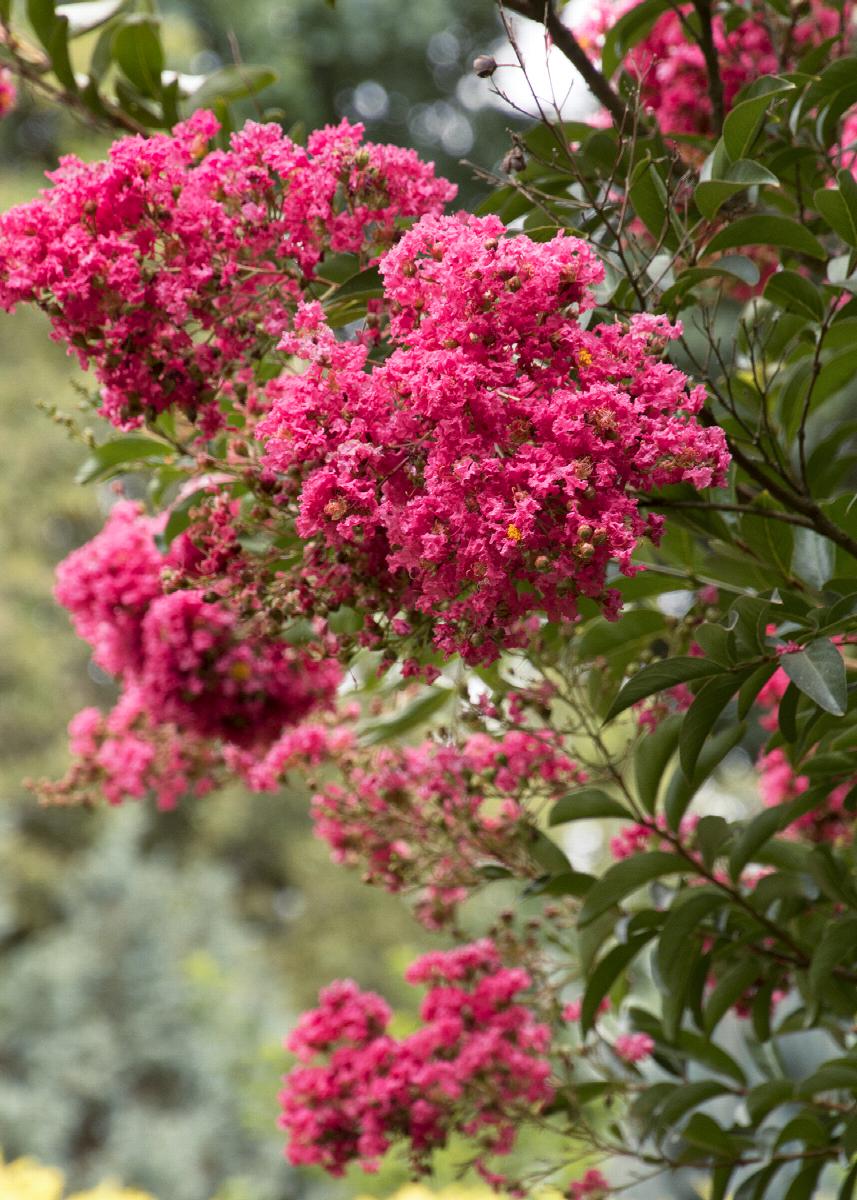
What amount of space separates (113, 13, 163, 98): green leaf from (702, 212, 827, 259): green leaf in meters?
0.81

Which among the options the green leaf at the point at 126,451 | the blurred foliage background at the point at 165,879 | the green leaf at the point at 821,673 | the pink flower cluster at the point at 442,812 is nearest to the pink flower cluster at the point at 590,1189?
the pink flower cluster at the point at 442,812

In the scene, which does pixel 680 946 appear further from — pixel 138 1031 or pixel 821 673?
pixel 138 1031

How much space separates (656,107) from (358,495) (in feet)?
3.57

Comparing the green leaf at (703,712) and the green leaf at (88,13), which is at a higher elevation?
the green leaf at (88,13)

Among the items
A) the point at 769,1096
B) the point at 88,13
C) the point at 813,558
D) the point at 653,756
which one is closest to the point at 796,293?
the point at 813,558

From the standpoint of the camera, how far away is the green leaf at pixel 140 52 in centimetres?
149

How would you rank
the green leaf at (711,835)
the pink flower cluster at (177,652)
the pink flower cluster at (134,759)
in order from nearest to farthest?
the green leaf at (711,835), the pink flower cluster at (177,652), the pink flower cluster at (134,759)

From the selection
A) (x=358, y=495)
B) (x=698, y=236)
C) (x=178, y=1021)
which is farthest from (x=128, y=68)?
(x=178, y=1021)

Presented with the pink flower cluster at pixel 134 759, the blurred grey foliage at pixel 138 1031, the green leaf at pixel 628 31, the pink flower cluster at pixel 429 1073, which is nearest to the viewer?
the green leaf at pixel 628 31

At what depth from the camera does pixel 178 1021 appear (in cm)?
803

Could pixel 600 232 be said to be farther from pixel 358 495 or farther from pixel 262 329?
pixel 358 495

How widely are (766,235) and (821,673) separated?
380 mm

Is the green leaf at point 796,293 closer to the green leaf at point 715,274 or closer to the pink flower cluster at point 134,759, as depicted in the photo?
the green leaf at point 715,274

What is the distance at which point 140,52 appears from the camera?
4.91ft
